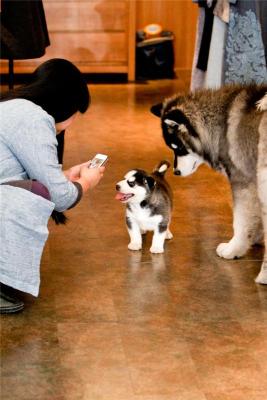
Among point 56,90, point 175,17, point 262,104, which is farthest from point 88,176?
point 175,17

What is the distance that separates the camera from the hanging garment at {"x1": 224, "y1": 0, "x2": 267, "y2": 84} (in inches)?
171

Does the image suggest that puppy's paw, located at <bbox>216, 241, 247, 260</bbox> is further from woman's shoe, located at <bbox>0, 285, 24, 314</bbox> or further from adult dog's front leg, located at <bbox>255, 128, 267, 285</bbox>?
woman's shoe, located at <bbox>0, 285, 24, 314</bbox>

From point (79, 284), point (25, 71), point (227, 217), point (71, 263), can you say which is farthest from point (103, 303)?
point (25, 71)

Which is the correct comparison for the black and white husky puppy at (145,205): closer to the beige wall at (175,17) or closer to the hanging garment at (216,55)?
the hanging garment at (216,55)

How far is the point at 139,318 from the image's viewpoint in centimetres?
307

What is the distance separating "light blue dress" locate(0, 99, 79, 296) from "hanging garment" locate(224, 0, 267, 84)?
1.78m

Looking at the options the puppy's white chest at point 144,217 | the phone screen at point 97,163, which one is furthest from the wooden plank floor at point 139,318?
the phone screen at point 97,163

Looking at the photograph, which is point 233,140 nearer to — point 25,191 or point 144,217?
point 144,217

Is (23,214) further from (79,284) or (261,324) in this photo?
(261,324)

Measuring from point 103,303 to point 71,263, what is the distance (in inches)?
17.4

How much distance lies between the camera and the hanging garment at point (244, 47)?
4.34 m

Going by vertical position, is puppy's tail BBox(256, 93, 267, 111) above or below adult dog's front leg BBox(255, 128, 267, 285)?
above

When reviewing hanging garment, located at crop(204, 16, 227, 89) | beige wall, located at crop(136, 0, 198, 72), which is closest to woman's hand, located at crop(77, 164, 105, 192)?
hanging garment, located at crop(204, 16, 227, 89)

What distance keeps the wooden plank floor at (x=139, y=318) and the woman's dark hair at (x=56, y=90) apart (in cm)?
76
